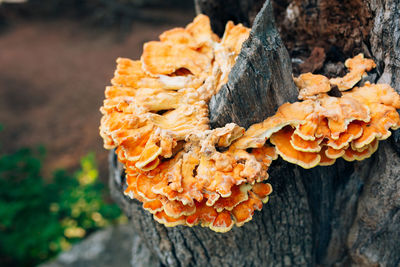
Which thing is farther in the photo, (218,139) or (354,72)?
(354,72)

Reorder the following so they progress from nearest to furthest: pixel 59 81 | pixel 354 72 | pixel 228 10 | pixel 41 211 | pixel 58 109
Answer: pixel 354 72 < pixel 228 10 < pixel 41 211 < pixel 58 109 < pixel 59 81

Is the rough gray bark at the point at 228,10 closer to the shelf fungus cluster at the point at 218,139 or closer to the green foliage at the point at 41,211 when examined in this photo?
the shelf fungus cluster at the point at 218,139

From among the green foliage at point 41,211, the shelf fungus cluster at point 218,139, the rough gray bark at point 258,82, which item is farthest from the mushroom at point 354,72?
the green foliage at point 41,211

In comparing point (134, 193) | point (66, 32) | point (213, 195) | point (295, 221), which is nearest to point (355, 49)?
point (295, 221)

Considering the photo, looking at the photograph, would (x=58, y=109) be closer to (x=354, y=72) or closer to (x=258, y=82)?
(x=258, y=82)

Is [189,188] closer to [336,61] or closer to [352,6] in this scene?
[336,61]

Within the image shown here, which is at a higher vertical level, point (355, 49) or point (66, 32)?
point (66, 32)

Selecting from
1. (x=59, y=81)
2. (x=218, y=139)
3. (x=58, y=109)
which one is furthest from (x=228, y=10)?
(x=59, y=81)
